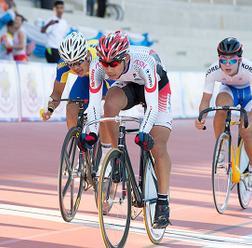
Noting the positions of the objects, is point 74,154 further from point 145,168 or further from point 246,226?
point 246,226

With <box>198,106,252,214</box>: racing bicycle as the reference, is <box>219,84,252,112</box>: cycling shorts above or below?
above

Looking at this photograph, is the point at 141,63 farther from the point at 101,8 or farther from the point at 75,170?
the point at 101,8

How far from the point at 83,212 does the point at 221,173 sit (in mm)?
1343

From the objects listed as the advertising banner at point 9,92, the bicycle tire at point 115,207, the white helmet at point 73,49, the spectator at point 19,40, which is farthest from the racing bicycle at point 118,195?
the spectator at point 19,40

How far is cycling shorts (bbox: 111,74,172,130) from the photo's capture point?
4625 millimetres

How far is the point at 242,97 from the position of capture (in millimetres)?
6004

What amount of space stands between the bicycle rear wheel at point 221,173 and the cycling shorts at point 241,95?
1.30 feet

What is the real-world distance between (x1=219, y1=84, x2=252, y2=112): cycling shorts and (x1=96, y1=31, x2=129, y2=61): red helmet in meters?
2.06

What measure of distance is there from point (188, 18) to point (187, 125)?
→ 12896 millimetres

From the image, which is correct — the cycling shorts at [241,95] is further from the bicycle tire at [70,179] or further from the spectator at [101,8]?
the spectator at [101,8]

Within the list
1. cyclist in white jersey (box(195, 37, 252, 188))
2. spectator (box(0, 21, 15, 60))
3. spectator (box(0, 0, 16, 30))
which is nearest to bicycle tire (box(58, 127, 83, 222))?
cyclist in white jersey (box(195, 37, 252, 188))

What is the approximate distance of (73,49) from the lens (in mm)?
4930

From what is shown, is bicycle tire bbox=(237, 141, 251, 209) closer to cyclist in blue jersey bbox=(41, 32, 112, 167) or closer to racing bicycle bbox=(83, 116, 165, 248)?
cyclist in blue jersey bbox=(41, 32, 112, 167)

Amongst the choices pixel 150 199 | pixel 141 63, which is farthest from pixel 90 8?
pixel 150 199
